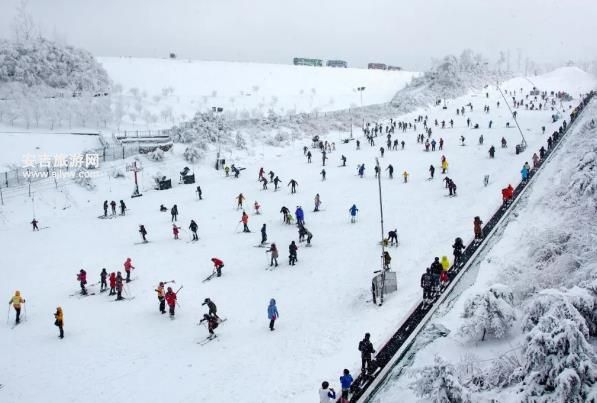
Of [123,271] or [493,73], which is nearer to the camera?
[123,271]

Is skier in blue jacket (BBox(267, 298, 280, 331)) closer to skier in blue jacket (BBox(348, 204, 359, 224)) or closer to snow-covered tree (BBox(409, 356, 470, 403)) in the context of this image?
snow-covered tree (BBox(409, 356, 470, 403))

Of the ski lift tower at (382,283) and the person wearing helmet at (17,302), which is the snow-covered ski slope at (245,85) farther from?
the ski lift tower at (382,283)

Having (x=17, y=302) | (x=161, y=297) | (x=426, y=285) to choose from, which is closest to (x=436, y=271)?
(x=426, y=285)

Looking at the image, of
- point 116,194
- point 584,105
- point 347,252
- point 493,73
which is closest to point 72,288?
point 347,252

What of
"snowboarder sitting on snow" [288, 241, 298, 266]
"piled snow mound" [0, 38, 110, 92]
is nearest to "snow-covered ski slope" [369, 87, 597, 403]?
"snowboarder sitting on snow" [288, 241, 298, 266]

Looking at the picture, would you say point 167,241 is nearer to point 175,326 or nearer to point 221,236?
point 221,236

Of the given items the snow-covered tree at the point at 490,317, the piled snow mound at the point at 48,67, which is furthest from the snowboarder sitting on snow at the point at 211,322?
the piled snow mound at the point at 48,67

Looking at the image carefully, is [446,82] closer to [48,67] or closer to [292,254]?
[48,67]

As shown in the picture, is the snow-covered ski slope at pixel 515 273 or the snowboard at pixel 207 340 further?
the snowboard at pixel 207 340
